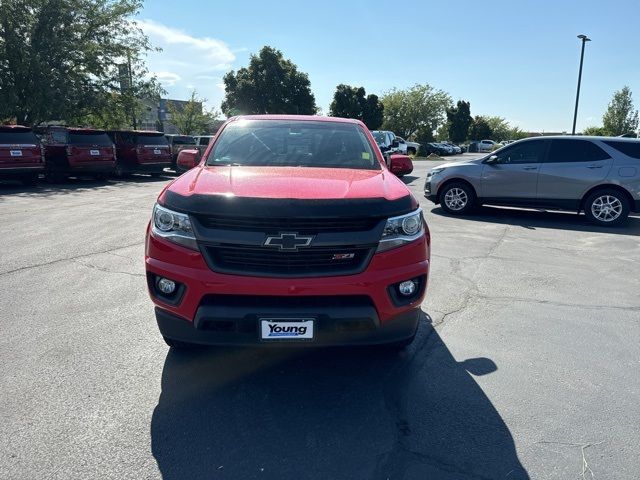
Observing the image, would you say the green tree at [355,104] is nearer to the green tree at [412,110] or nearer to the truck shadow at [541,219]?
the green tree at [412,110]

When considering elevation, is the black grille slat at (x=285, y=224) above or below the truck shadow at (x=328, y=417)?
above

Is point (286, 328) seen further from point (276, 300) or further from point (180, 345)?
point (180, 345)

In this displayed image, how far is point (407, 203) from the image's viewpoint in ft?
10.4

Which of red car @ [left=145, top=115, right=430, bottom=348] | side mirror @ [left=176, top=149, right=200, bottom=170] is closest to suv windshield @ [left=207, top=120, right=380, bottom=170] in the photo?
side mirror @ [left=176, top=149, right=200, bottom=170]

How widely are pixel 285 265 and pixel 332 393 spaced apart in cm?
96

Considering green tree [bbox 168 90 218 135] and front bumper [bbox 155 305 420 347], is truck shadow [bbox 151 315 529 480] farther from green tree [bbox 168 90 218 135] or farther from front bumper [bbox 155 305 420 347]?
green tree [bbox 168 90 218 135]

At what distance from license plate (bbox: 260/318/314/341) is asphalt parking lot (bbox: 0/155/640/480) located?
A: 50 cm

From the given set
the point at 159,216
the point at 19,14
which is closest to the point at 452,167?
the point at 159,216

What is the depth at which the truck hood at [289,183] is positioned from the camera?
3.05 metres

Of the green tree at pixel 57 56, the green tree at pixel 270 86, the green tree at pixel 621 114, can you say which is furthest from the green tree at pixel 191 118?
the green tree at pixel 621 114

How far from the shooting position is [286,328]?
9.26 ft

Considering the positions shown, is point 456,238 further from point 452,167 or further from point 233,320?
point 233,320

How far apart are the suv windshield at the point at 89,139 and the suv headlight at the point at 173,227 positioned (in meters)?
15.1

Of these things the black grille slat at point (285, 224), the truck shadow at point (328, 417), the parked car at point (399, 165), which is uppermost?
the parked car at point (399, 165)
